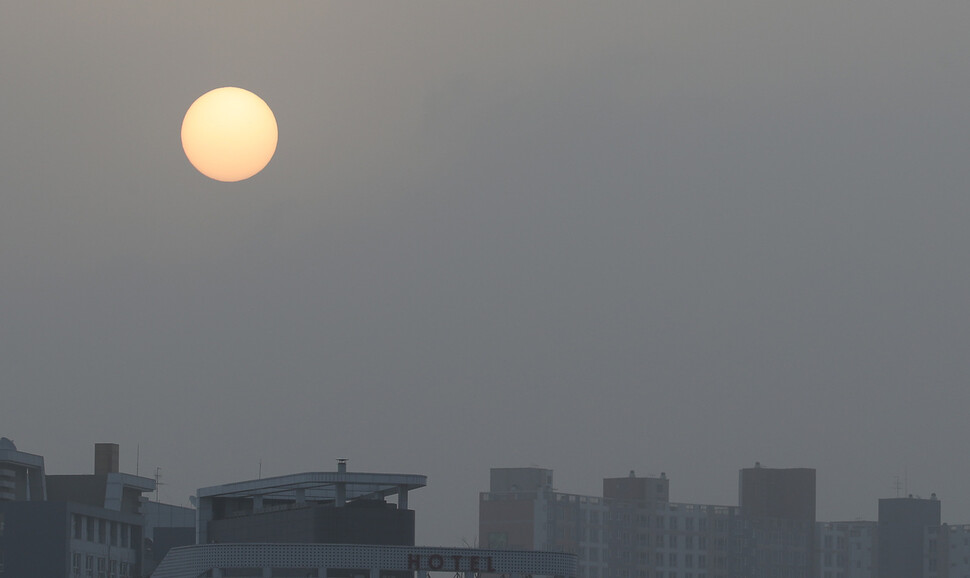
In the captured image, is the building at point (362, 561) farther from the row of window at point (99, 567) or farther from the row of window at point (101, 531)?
the row of window at point (101, 531)

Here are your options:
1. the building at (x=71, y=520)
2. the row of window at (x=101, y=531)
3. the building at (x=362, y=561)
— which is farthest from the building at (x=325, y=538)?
the row of window at (x=101, y=531)

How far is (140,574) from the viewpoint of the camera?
589 ft

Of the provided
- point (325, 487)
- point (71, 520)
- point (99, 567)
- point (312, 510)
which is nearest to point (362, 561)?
point (312, 510)

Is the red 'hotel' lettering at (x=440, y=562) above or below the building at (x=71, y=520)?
below

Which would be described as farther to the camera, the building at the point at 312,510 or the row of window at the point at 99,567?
the row of window at the point at 99,567

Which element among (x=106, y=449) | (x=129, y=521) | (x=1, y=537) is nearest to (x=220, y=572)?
(x=1, y=537)

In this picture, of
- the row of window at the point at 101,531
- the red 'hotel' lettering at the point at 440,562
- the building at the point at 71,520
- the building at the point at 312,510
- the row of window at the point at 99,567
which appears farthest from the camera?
the row of window at the point at 101,531

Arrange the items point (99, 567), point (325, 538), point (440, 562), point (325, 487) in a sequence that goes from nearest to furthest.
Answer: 1. point (440, 562)
2. point (325, 538)
3. point (325, 487)
4. point (99, 567)

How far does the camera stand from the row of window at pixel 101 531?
164 metres

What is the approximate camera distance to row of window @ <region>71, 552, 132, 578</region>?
162500 millimetres

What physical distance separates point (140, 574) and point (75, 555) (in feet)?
59.6

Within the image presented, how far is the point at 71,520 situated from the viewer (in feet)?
531

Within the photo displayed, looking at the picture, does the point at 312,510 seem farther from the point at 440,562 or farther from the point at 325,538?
the point at 440,562

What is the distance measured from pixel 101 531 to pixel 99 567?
11.6 ft
